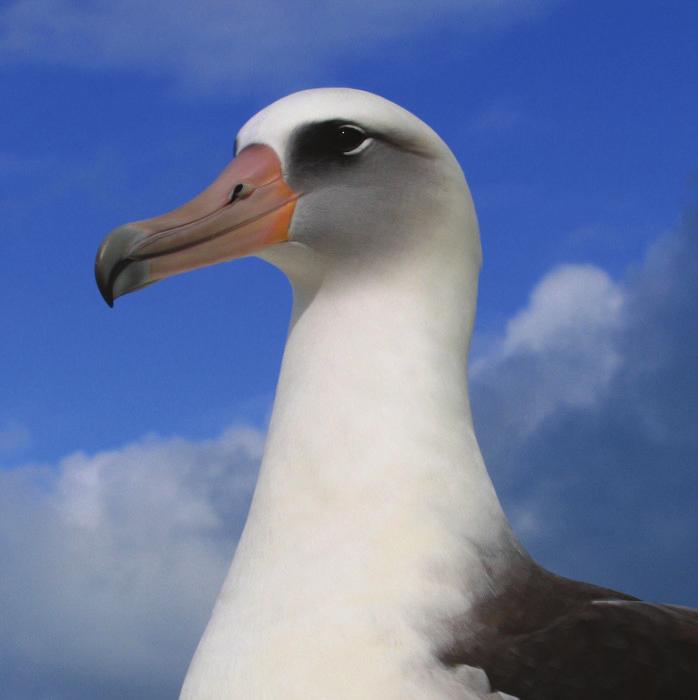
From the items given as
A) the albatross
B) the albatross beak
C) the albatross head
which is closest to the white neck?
the albatross

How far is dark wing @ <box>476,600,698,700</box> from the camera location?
354 centimetres

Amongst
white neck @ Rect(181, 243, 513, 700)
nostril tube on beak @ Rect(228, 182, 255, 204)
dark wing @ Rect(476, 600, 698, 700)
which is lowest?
dark wing @ Rect(476, 600, 698, 700)

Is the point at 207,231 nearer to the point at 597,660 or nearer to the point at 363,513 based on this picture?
the point at 363,513

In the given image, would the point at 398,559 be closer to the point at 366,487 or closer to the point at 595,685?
the point at 366,487

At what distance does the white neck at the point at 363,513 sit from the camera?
359 cm

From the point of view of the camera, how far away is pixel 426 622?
11.9 feet

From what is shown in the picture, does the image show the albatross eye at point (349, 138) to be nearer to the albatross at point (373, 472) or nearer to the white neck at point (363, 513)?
the albatross at point (373, 472)

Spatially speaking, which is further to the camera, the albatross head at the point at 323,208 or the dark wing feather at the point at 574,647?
the albatross head at the point at 323,208

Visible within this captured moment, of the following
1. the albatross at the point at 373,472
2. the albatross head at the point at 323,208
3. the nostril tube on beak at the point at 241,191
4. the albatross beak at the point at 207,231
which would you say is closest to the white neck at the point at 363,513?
the albatross at the point at 373,472

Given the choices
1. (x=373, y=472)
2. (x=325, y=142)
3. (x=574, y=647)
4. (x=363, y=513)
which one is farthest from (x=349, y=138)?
(x=574, y=647)

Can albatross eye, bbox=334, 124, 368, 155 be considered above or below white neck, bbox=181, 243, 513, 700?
above

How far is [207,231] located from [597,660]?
199cm

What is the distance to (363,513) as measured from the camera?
3799mm

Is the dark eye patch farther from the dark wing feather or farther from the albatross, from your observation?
the dark wing feather
